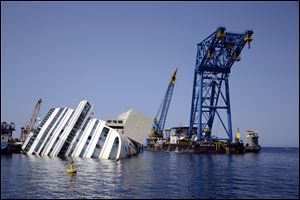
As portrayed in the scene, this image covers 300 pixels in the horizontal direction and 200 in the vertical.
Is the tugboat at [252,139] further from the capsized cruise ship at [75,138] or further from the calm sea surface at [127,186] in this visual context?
the calm sea surface at [127,186]

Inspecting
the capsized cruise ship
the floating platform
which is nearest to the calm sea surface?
the capsized cruise ship

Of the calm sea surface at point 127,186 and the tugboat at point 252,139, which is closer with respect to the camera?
the calm sea surface at point 127,186

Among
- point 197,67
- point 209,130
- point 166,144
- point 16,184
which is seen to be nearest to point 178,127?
point 166,144

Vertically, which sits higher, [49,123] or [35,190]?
[49,123]

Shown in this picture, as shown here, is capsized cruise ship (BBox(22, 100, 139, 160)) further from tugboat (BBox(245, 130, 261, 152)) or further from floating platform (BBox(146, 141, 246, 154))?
tugboat (BBox(245, 130, 261, 152))

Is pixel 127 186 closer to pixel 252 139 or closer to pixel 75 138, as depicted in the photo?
pixel 75 138

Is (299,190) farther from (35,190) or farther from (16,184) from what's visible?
(16,184)

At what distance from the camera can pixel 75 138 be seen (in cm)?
5966

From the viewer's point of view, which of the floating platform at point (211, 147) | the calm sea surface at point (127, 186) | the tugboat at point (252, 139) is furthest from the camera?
the tugboat at point (252, 139)

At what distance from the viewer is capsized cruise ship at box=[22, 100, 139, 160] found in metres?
58.4

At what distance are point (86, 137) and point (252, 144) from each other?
283 feet

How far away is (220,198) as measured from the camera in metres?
27.1

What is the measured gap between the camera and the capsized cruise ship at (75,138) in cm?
5844

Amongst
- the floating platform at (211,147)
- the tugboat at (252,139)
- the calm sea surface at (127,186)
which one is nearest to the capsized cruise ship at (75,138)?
the calm sea surface at (127,186)
